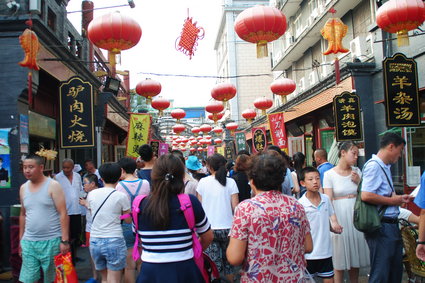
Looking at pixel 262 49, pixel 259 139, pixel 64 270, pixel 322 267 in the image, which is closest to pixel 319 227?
pixel 322 267

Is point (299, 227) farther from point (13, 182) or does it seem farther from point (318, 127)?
point (318, 127)

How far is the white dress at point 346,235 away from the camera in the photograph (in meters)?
4.57

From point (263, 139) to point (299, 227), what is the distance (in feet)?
47.2

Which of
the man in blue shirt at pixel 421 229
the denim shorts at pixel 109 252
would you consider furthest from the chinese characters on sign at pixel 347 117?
the denim shorts at pixel 109 252

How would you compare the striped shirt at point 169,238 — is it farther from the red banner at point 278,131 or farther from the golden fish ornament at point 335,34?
the red banner at point 278,131

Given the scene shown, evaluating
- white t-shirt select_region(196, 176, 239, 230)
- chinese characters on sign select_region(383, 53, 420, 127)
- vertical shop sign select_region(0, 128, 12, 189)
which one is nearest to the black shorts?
white t-shirt select_region(196, 176, 239, 230)

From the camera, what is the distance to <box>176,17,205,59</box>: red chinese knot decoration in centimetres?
1013

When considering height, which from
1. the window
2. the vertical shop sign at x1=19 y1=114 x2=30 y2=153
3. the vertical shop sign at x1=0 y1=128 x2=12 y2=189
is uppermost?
the window

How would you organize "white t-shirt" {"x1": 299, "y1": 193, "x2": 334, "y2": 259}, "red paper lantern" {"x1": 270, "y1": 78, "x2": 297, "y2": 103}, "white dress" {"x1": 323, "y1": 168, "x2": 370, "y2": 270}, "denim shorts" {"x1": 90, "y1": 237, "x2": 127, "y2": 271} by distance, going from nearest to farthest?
"white t-shirt" {"x1": 299, "y1": 193, "x2": 334, "y2": 259}, "denim shorts" {"x1": 90, "y1": 237, "x2": 127, "y2": 271}, "white dress" {"x1": 323, "y1": 168, "x2": 370, "y2": 270}, "red paper lantern" {"x1": 270, "y1": 78, "x2": 297, "y2": 103}

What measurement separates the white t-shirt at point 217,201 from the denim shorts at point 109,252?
4.26 ft

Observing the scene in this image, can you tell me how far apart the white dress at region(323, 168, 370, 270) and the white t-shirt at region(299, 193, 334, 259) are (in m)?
0.65

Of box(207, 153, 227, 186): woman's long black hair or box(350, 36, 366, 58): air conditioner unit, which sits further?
box(350, 36, 366, 58): air conditioner unit

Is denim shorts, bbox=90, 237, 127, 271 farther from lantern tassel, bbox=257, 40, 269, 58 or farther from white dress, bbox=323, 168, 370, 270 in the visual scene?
lantern tassel, bbox=257, 40, 269, 58

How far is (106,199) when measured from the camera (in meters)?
4.25
